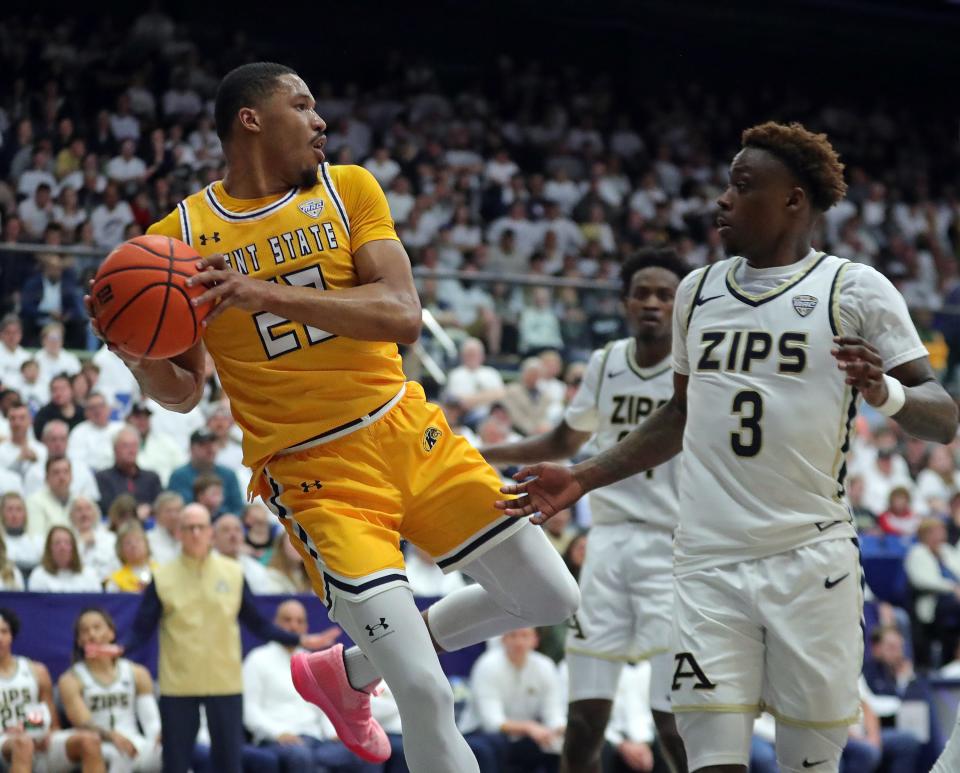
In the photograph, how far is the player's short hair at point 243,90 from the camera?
198 inches

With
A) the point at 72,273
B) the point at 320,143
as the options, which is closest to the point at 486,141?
the point at 72,273

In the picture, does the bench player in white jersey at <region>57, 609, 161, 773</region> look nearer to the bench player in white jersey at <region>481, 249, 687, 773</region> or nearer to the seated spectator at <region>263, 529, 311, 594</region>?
the seated spectator at <region>263, 529, 311, 594</region>

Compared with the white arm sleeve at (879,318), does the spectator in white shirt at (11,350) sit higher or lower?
higher

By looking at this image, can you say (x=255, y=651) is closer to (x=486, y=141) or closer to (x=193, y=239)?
(x=193, y=239)

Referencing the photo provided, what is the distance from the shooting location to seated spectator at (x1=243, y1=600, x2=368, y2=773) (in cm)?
952

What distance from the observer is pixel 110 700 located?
9234 millimetres

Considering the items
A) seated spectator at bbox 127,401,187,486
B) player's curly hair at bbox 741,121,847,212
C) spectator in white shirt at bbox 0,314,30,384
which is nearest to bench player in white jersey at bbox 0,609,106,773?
seated spectator at bbox 127,401,187,486

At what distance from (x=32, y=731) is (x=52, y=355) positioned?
12.4 feet

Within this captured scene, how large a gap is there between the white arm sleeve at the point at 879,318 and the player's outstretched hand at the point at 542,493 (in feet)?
3.69

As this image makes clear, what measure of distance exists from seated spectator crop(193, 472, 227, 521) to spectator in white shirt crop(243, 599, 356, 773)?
1443 mm

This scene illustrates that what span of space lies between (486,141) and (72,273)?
1044 cm

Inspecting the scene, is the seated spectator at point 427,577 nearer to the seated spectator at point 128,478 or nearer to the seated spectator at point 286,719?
the seated spectator at point 286,719

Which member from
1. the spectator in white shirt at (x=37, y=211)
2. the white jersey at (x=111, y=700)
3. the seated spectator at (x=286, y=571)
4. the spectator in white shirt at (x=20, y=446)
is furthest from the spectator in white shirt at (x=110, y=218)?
the white jersey at (x=111, y=700)

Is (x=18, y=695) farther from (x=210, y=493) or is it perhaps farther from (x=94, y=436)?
(x=94, y=436)
